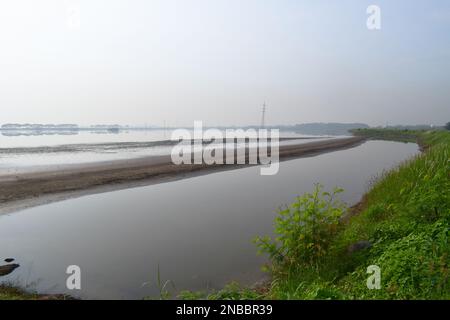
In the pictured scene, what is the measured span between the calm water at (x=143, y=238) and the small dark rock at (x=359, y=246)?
240 cm

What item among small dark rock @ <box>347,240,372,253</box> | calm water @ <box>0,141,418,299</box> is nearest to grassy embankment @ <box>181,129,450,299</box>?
small dark rock @ <box>347,240,372,253</box>

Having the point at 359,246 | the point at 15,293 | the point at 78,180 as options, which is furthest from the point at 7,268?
the point at 78,180

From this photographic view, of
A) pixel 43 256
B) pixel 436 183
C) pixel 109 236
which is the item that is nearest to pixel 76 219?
pixel 109 236

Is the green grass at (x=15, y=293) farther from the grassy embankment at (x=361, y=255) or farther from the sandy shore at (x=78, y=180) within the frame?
the sandy shore at (x=78, y=180)

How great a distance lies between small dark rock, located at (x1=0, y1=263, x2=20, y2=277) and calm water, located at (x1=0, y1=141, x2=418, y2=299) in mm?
169

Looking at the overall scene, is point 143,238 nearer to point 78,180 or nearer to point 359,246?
point 359,246

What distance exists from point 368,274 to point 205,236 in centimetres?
604

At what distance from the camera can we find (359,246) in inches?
236

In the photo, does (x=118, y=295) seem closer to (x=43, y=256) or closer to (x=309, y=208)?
(x=43, y=256)

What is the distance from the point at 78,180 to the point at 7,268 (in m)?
11.9

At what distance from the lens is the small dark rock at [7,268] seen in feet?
23.3
